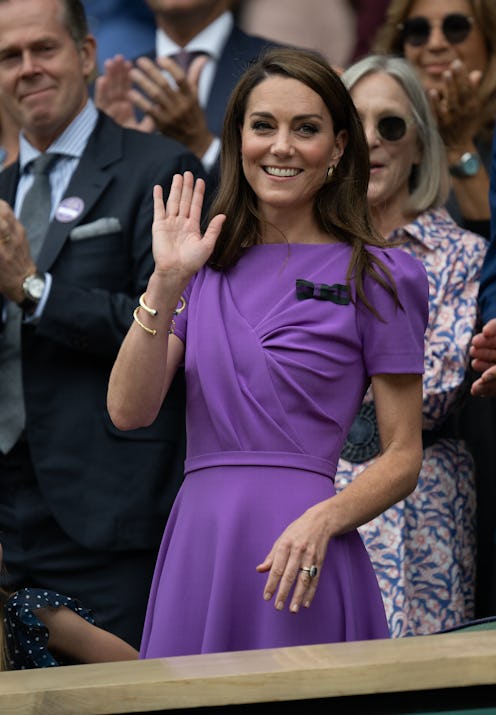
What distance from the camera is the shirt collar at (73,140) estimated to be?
4215 millimetres

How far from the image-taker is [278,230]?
3.21m

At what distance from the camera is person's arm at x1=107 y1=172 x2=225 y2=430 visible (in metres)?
2.94

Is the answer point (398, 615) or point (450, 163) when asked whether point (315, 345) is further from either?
point (450, 163)

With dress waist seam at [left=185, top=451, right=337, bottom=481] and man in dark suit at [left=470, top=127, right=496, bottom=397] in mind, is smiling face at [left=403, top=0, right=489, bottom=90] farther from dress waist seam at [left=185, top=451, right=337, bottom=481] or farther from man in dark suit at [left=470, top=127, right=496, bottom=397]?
dress waist seam at [left=185, top=451, right=337, bottom=481]

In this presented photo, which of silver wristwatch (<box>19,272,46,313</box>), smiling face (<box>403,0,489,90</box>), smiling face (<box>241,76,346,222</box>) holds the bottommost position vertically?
silver wristwatch (<box>19,272,46,313</box>)

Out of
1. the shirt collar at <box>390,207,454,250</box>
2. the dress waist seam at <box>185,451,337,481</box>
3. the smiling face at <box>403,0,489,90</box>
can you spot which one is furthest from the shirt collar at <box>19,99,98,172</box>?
the dress waist seam at <box>185,451,337,481</box>

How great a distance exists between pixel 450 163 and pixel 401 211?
47 centimetres

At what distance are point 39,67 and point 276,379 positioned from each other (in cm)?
161

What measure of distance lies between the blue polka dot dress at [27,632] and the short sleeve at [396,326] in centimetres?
82

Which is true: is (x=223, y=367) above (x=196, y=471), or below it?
above

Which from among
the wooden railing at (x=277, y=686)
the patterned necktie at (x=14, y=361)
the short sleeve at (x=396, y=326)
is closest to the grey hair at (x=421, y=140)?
the patterned necktie at (x=14, y=361)

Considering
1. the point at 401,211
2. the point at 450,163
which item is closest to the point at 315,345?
the point at 401,211

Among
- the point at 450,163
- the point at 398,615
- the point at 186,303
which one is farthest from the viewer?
the point at 450,163

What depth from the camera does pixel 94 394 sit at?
12.8 feet
